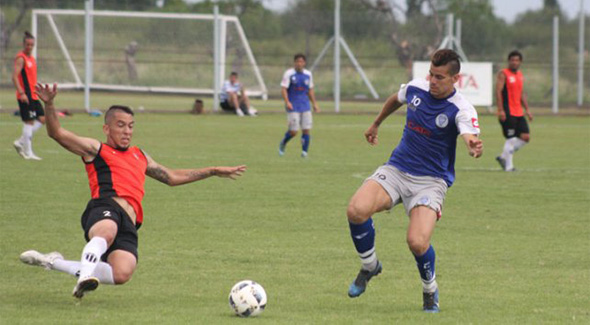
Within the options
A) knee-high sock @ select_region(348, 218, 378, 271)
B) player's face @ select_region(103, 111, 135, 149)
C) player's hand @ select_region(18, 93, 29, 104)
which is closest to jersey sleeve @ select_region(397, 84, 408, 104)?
knee-high sock @ select_region(348, 218, 378, 271)

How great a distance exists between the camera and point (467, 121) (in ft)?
26.8

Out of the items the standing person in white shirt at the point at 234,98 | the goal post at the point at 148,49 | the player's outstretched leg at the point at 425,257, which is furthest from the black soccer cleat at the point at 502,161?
the goal post at the point at 148,49

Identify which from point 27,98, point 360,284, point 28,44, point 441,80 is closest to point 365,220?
point 360,284

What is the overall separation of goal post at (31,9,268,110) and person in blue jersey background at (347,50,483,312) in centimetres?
3291

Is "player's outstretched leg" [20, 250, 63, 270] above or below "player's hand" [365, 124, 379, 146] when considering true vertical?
below

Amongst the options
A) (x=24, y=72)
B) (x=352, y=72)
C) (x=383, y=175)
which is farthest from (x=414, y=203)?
(x=352, y=72)

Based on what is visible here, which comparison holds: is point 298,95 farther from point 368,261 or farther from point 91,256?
point 91,256

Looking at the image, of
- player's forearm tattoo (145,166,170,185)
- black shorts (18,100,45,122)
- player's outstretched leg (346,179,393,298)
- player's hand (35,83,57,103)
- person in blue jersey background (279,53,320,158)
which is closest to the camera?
player's hand (35,83,57,103)

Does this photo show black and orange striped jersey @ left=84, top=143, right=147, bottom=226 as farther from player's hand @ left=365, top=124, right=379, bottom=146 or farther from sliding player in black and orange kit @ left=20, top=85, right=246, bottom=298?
player's hand @ left=365, top=124, right=379, bottom=146

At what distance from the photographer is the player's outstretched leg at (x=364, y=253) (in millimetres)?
8391

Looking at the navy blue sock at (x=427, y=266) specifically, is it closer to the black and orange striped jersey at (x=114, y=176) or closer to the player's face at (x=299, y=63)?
the black and orange striped jersey at (x=114, y=176)

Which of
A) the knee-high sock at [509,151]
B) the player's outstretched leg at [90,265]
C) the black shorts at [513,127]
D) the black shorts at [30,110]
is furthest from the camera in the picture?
the black shorts at [30,110]

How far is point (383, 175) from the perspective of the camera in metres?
8.58

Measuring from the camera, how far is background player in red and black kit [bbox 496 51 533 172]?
1980 cm
